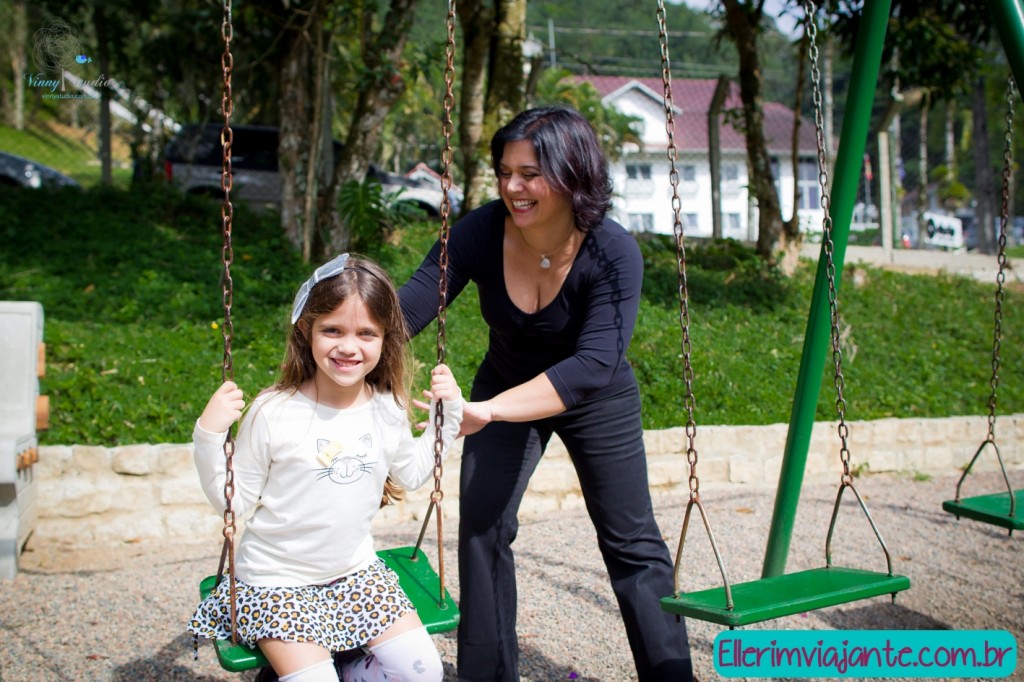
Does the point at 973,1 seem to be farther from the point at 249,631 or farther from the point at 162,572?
the point at 249,631

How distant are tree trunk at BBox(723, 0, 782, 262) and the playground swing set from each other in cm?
542

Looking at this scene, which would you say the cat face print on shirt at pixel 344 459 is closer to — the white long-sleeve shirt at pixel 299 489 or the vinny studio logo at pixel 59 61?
the white long-sleeve shirt at pixel 299 489

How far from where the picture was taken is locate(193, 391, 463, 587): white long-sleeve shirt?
2500 millimetres

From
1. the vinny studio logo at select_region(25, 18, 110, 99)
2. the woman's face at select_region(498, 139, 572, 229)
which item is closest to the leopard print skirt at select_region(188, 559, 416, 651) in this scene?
the woman's face at select_region(498, 139, 572, 229)

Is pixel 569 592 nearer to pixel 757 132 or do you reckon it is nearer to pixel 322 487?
pixel 322 487

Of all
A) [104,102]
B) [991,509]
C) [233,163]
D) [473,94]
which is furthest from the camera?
[233,163]

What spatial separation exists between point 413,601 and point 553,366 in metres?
0.75

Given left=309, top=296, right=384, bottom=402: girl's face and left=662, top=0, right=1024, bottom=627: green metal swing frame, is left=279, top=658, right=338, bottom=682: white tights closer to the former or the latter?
left=309, top=296, right=384, bottom=402: girl's face

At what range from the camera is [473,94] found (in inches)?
Answer: 378

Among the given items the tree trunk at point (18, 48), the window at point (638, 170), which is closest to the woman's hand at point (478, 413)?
the tree trunk at point (18, 48)

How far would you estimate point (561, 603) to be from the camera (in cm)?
446

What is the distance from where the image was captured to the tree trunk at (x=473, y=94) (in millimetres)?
9438

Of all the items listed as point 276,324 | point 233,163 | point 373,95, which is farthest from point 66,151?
point 276,324

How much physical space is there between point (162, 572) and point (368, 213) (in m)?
4.40
